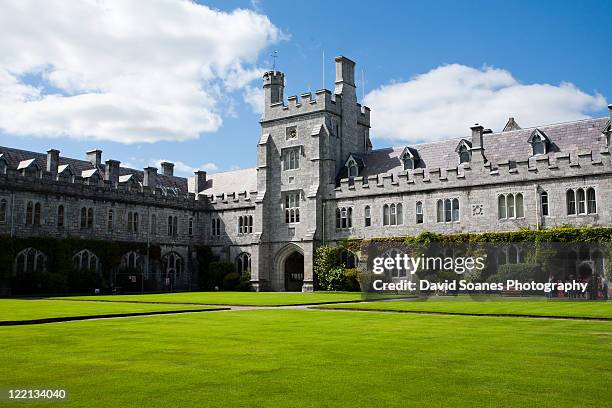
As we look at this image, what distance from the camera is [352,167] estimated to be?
46.2 meters

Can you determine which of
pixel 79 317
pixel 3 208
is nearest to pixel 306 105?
pixel 3 208

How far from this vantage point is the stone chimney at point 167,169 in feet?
190

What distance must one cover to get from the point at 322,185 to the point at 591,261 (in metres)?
19.1

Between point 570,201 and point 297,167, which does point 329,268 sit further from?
point 570,201

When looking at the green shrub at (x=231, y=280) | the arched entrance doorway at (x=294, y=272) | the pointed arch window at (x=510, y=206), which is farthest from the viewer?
the green shrub at (x=231, y=280)

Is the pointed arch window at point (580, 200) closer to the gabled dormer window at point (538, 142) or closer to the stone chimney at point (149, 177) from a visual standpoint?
the gabled dormer window at point (538, 142)

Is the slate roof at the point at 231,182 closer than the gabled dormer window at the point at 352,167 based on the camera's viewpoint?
No

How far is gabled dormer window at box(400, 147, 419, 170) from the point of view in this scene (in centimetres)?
4324

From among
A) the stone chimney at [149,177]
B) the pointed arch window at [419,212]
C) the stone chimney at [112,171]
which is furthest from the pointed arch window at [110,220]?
the pointed arch window at [419,212]

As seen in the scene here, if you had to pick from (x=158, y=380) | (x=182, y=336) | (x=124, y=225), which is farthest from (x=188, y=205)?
(x=158, y=380)

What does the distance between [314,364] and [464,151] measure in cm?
3354

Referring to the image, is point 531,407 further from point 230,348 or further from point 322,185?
point 322,185

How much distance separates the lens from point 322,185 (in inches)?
1796

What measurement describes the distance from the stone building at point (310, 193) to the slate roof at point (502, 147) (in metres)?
0.09
